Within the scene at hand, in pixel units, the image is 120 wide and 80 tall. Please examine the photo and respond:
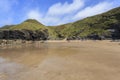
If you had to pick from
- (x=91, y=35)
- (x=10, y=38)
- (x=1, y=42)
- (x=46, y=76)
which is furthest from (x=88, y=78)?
(x=91, y=35)

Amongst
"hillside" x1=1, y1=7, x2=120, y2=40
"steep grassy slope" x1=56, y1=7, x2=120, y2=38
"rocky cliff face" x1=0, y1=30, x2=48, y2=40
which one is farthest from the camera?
"steep grassy slope" x1=56, y1=7, x2=120, y2=38

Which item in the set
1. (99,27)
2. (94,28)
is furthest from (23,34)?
(94,28)

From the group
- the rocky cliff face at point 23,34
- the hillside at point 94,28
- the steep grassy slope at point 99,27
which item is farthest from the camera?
the steep grassy slope at point 99,27

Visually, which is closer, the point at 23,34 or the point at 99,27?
the point at 23,34

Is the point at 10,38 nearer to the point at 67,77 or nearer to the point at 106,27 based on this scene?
the point at 106,27

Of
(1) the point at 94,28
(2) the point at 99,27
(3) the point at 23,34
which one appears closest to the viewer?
(3) the point at 23,34

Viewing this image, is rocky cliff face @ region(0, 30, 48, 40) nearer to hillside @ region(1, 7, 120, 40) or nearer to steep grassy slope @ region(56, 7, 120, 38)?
hillside @ region(1, 7, 120, 40)

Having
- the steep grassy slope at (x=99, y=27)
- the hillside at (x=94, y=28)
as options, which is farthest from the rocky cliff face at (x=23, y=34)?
the steep grassy slope at (x=99, y=27)

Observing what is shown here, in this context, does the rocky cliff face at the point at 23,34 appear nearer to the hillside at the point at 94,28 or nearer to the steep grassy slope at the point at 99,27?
the hillside at the point at 94,28

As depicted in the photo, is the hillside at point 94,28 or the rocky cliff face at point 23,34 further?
the hillside at point 94,28

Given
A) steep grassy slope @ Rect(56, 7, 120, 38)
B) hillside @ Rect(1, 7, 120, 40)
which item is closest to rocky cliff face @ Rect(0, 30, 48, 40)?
hillside @ Rect(1, 7, 120, 40)

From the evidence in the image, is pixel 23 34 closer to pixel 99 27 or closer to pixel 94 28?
pixel 99 27

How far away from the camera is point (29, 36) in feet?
350

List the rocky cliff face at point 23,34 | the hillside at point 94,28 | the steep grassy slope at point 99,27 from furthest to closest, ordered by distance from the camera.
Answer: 1. the steep grassy slope at point 99,27
2. the hillside at point 94,28
3. the rocky cliff face at point 23,34
